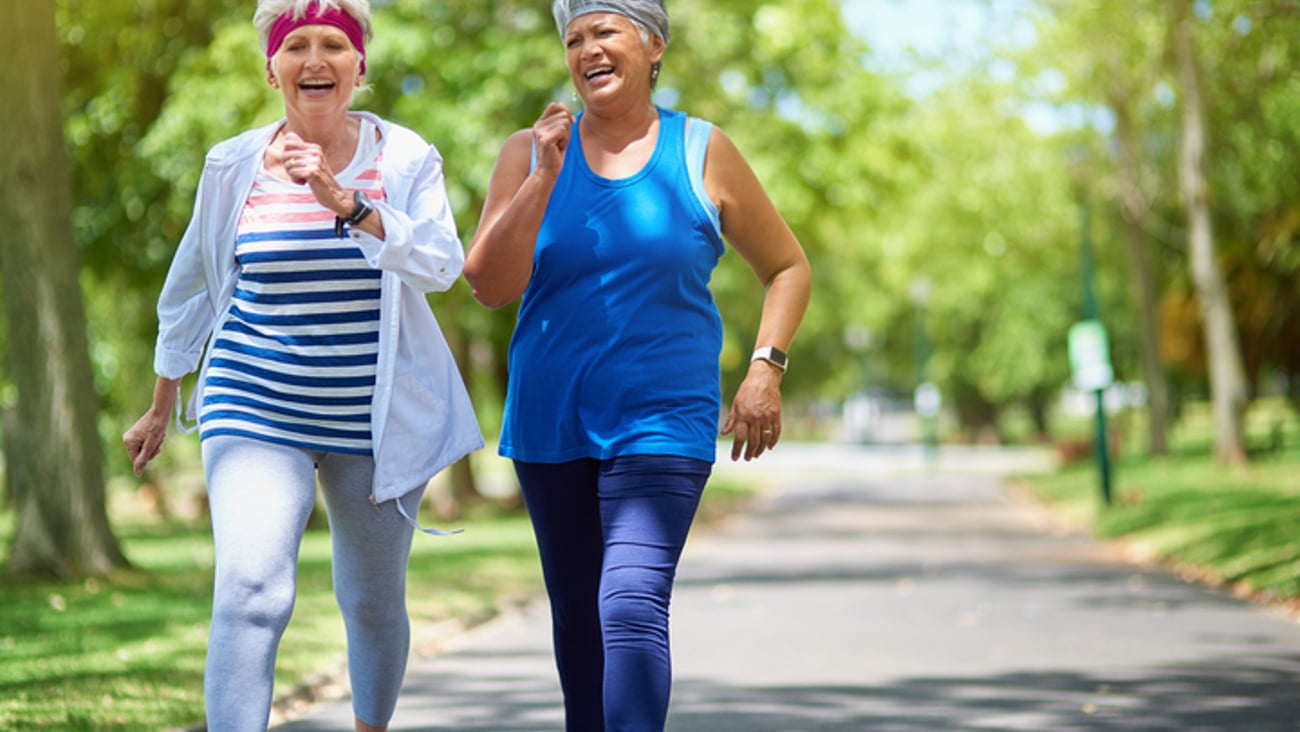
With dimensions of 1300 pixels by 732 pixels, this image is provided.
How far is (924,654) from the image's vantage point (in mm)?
9188

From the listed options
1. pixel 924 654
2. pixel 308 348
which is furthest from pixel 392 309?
pixel 924 654

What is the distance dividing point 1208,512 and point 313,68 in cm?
1545

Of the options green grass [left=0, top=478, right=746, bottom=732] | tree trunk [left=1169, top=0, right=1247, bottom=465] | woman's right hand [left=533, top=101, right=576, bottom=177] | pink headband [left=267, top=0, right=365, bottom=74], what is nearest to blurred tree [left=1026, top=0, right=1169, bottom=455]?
tree trunk [left=1169, top=0, right=1247, bottom=465]

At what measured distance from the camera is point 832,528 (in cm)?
2284

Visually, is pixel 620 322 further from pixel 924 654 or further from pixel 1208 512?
pixel 1208 512

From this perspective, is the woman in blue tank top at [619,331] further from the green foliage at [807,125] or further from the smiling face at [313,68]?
the green foliage at [807,125]

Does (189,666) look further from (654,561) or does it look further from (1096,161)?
(1096,161)

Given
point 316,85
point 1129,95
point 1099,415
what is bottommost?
point 316,85

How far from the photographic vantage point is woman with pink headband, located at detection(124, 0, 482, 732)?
398cm

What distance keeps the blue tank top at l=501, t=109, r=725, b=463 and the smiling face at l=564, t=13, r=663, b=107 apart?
0.50 feet

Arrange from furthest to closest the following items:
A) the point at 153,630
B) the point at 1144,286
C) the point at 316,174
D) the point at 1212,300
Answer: the point at 1144,286
the point at 1212,300
the point at 153,630
the point at 316,174

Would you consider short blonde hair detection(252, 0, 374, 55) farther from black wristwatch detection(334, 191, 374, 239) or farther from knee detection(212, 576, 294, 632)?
knee detection(212, 576, 294, 632)

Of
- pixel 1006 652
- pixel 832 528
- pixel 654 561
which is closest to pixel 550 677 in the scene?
pixel 1006 652

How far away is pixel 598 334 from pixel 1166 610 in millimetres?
8074
